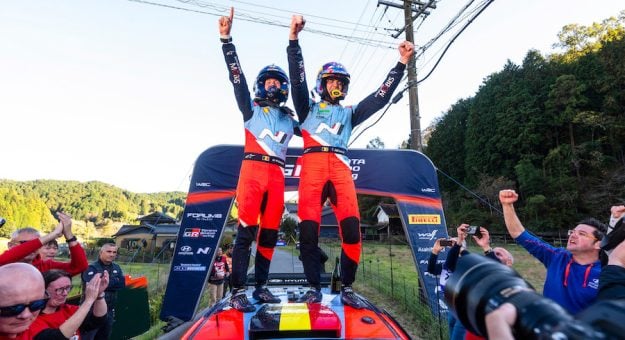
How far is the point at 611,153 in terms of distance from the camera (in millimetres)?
33656

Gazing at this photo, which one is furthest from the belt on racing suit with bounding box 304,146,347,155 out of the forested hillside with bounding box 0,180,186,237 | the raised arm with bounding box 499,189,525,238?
the forested hillside with bounding box 0,180,186,237

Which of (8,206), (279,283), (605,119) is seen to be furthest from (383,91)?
(8,206)

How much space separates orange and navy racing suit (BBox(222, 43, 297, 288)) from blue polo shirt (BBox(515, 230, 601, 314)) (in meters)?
2.59

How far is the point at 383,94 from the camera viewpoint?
460 cm

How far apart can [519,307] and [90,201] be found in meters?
135

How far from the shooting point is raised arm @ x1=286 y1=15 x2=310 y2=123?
4.02m

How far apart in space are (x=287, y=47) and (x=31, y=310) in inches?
127

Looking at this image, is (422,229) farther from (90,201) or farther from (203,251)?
(90,201)

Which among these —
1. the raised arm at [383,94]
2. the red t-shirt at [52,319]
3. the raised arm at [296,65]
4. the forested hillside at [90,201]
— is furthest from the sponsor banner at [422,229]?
the forested hillside at [90,201]

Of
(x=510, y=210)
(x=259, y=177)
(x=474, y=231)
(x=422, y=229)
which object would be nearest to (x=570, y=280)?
(x=510, y=210)

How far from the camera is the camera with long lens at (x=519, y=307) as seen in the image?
90cm

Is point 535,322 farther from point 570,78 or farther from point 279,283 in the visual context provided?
point 570,78

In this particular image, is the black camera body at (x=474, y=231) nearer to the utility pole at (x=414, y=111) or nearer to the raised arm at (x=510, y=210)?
the raised arm at (x=510, y=210)

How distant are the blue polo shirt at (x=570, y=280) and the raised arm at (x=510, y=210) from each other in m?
0.32
